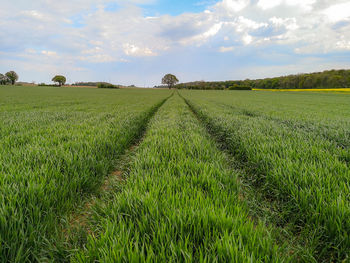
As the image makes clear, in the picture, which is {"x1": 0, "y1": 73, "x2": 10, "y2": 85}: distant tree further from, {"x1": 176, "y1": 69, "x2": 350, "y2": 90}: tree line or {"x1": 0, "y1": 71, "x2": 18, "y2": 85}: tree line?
{"x1": 176, "y1": 69, "x2": 350, "y2": 90}: tree line

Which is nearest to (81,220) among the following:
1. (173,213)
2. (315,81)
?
(173,213)

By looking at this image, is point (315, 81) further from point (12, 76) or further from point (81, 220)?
point (12, 76)

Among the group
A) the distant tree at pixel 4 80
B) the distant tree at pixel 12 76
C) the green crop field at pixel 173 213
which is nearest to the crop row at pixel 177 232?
the green crop field at pixel 173 213

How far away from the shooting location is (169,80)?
406 feet

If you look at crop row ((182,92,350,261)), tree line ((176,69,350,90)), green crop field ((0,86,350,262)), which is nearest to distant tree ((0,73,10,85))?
green crop field ((0,86,350,262))

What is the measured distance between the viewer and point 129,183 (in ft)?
6.82

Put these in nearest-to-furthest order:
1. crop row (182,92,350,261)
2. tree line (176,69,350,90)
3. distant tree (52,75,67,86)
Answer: crop row (182,92,350,261) < tree line (176,69,350,90) < distant tree (52,75,67,86)

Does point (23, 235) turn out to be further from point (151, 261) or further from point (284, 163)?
point (284, 163)

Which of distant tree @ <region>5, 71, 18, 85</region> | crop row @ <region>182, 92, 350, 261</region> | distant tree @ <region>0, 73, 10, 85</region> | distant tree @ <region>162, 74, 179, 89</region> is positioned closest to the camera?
crop row @ <region>182, 92, 350, 261</region>

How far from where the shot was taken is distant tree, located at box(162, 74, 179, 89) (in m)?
124

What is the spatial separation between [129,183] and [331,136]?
5.87 metres

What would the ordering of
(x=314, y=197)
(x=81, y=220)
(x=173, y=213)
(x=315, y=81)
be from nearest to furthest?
(x=173, y=213), (x=314, y=197), (x=81, y=220), (x=315, y=81)

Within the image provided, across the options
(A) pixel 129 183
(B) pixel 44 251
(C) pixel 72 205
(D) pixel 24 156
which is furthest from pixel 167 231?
(D) pixel 24 156

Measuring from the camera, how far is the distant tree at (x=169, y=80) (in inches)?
4862
